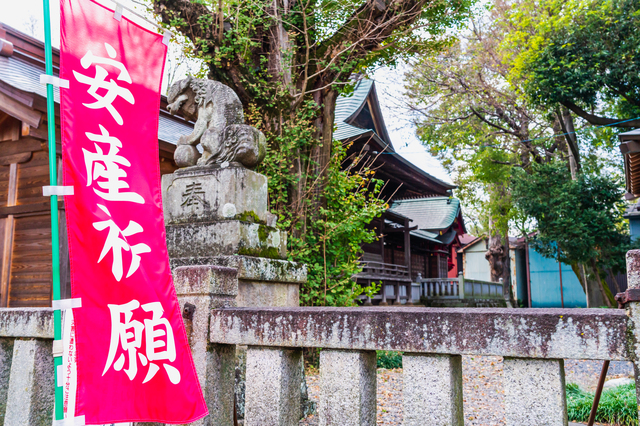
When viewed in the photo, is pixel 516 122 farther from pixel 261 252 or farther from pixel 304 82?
pixel 261 252

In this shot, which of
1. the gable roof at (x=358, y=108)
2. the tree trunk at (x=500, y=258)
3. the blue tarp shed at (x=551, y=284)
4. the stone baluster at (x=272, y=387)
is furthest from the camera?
the tree trunk at (x=500, y=258)

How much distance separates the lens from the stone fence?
5.32ft

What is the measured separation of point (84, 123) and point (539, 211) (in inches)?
586

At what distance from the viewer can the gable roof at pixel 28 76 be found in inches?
272

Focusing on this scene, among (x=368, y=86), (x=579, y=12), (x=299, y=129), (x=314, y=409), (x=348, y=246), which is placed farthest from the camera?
(x=368, y=86)

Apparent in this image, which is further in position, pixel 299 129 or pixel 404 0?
pixel 404 0

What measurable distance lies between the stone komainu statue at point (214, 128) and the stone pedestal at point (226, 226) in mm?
139

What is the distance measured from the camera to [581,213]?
14.1 m

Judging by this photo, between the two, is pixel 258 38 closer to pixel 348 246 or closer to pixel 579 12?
pixel 348 246

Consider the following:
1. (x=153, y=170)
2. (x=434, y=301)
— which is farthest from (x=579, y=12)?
(x=153, y=170)

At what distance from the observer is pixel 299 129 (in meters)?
7.17

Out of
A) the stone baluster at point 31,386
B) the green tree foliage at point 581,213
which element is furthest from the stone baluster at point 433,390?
the green tree foliage at point 581,213

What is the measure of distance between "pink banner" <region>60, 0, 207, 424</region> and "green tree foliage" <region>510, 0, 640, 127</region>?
43.3 ft

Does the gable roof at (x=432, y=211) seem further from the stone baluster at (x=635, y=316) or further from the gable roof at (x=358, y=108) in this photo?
the stone baluster at (x=635, y=316)
